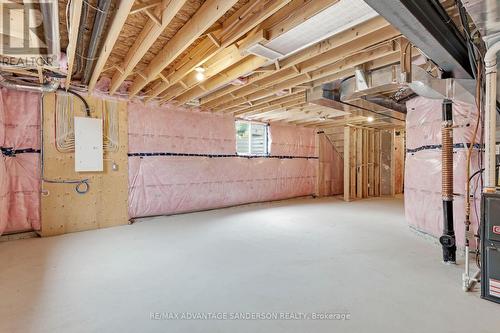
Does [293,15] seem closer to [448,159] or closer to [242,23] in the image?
[242,23]

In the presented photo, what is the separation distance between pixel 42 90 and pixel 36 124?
494 millimetres

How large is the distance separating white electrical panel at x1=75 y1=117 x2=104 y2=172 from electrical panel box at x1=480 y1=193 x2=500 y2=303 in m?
4.70

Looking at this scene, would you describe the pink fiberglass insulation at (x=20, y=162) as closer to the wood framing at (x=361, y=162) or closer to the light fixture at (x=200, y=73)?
the light fixture at (x=200, y=73)

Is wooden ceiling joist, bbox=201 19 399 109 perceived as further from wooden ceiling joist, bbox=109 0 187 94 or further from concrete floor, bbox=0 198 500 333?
concrete floor, bbox=0 198 500 333

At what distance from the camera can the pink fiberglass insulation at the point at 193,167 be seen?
4.52 metres

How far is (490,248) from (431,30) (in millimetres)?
1676

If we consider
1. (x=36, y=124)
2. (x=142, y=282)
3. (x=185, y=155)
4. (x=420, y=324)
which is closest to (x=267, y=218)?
(x=185, y=155)

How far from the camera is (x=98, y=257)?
2.76 metres

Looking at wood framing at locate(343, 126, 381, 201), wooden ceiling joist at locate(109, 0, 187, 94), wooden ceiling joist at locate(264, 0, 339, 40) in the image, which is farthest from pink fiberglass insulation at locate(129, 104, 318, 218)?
wooden ceiling joist at locate(264, 0, 339, 40)

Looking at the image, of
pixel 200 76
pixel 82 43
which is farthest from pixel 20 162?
pixel 200 76

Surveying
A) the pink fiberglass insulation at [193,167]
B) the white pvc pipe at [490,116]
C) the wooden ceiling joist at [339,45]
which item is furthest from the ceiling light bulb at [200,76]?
the white pvc pipe at [490,116]

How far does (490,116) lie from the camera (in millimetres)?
Result: 1895

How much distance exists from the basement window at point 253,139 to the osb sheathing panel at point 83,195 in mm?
2765

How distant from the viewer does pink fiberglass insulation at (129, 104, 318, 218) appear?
14.8 ft
